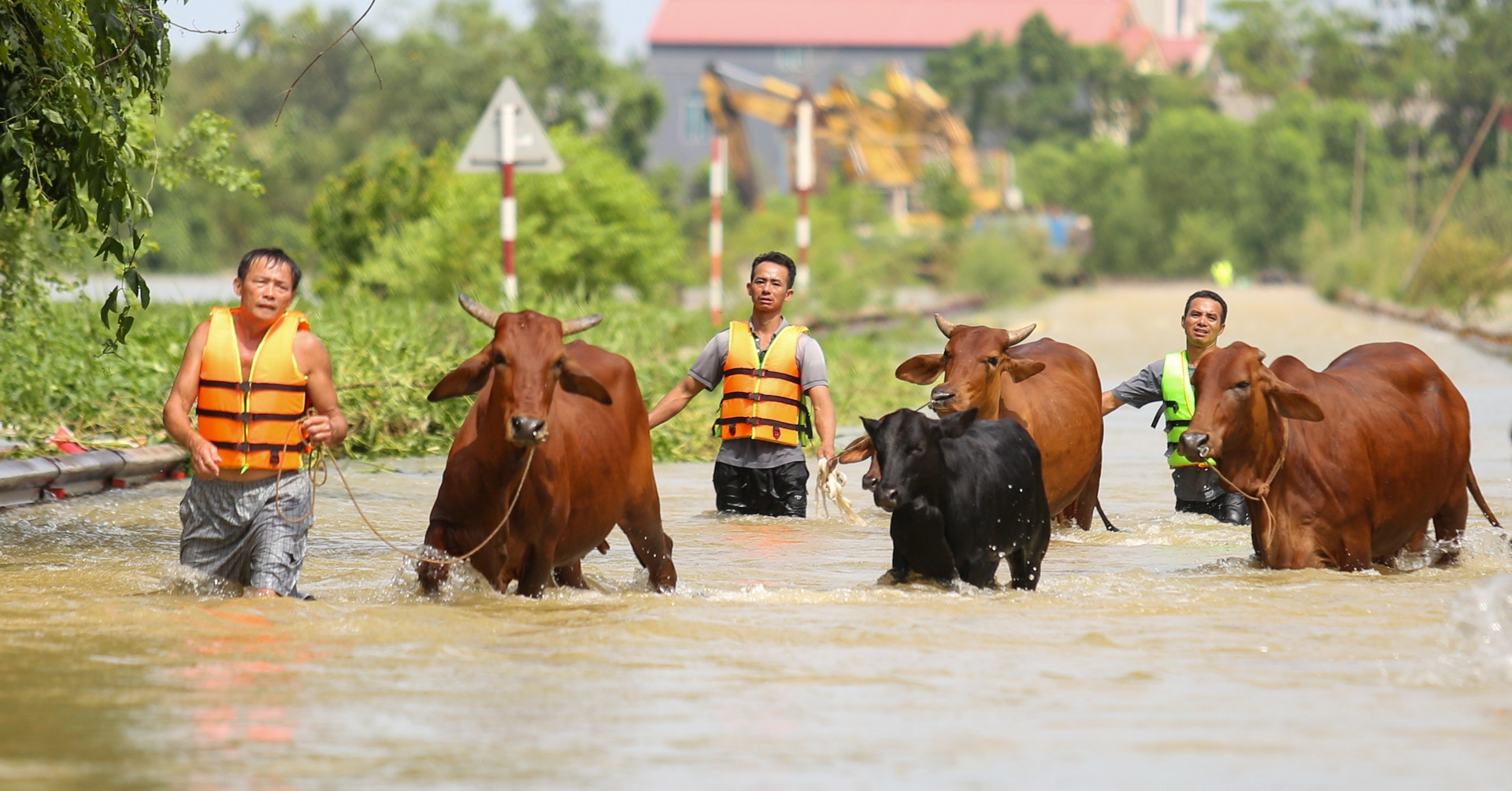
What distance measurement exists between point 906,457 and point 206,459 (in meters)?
2.71

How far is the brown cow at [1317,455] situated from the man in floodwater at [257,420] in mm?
3639

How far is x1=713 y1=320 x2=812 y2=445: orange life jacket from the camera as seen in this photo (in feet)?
34.5

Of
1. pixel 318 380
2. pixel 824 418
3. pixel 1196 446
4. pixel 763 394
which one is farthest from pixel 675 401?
pixel 1196 446

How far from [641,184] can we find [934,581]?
17.8 metres

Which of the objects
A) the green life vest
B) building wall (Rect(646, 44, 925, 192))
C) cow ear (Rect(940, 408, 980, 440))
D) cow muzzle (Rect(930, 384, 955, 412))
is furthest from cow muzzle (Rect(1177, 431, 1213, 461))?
building wall (Rect(646, 44, 925, 192))

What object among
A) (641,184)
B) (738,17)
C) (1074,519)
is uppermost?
(738,17)

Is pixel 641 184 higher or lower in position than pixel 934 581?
higher

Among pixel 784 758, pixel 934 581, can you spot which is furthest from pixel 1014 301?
pixel 784 758

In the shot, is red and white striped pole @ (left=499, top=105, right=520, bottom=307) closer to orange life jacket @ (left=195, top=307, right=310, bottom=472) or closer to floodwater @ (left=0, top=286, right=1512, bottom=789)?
floodwater @ (left=0, top=286, right=1512, bottom=789)

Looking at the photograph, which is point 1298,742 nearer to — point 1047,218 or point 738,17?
point 1047,218

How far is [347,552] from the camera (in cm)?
998

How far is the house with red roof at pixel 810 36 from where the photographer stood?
105125 millimetres

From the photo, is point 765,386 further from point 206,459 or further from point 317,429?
point 206,459

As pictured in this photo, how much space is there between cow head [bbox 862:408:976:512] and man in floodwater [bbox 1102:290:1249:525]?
2545 millimetres
